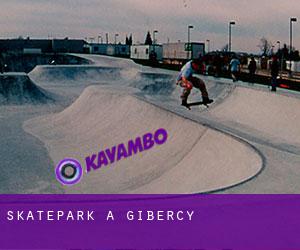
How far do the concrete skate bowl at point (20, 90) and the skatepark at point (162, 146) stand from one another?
54 millimetres

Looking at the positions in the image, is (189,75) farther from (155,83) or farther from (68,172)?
(155,83)

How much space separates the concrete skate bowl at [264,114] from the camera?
1347 cm

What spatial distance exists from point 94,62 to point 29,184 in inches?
1475

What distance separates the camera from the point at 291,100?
1482 centimetres

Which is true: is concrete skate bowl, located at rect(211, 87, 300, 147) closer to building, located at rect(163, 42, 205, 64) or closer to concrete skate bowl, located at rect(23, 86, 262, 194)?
concrete skate bowl, located at rect(23, 86, 262, 194)

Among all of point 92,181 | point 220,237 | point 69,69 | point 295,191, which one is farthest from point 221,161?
point 69,69

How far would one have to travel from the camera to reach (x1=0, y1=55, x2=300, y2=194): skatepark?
27.7ft

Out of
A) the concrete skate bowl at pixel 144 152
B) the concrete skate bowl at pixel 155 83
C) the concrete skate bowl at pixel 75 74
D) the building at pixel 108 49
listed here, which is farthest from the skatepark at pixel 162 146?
the building at pixel 108 49

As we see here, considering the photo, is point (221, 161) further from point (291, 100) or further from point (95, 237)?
point (291, 100)

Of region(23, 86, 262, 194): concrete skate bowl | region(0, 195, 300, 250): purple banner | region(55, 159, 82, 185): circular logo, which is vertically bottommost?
region(55, 159, 82, 185): circular logo

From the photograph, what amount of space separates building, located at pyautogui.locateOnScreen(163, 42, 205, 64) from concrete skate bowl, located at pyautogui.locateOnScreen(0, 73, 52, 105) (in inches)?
1004

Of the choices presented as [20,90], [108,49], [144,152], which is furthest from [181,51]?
[144,152]

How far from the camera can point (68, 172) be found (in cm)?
1264

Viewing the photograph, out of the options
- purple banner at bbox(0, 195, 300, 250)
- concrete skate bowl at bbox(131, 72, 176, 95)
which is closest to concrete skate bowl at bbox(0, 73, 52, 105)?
concrete skate bowl at bbox(131, 72, 176, 95)
